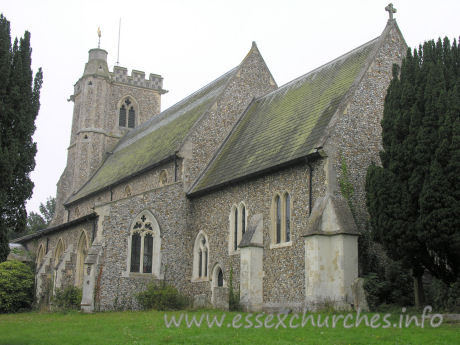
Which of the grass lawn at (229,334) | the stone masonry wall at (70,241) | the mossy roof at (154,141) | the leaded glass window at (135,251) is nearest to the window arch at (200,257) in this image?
the leaded glass window at (135,251)

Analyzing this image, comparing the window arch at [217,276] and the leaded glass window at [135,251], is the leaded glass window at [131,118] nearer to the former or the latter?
the leaded glass window at [135,251]

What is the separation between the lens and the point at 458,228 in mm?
14609

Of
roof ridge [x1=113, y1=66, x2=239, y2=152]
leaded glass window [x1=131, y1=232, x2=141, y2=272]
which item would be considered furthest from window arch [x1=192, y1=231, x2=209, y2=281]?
roof ridge [x1=113, y1=66, x2=239, y2=152]

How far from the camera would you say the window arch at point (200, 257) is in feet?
81.1

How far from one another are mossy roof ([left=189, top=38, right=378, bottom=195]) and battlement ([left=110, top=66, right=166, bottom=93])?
19.6 meters

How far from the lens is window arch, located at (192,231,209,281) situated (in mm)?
24734

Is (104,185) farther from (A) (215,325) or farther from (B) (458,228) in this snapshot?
(B) (458,228)

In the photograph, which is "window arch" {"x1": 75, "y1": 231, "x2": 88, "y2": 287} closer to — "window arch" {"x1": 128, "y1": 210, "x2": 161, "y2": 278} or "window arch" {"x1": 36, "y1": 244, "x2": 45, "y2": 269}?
"window arch" {"x1": 128, "y1": 210, "x2": 161, "y2": 278}

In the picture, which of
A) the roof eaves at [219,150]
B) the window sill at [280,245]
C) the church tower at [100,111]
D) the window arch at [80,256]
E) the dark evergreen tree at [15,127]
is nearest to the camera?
the dark evergreen tree at [15,127]

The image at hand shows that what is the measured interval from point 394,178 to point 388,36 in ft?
26.3

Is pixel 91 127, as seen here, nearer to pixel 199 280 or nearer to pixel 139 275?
pixel 139 275

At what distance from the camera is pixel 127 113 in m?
45.7

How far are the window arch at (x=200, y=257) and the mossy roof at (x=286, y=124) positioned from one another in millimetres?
2199

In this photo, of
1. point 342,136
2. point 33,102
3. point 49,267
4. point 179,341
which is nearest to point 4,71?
point 33,102
